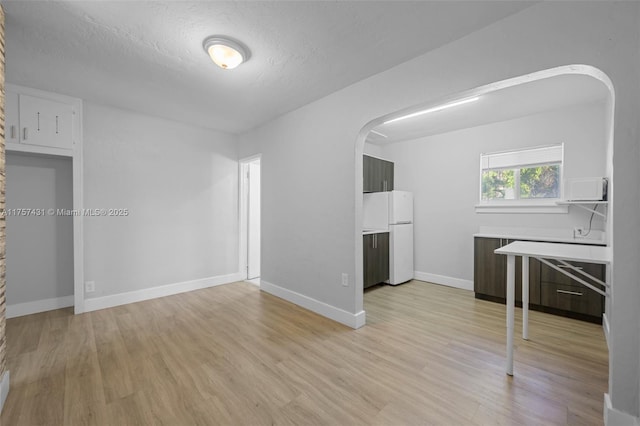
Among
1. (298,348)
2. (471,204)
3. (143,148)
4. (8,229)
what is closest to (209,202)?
(143,148)

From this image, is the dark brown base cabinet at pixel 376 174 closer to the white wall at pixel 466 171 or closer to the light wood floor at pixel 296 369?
the white wall at pixel 466 171

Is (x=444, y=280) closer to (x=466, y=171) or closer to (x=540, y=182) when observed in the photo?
(x=466, y=171)

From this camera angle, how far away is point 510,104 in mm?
3223

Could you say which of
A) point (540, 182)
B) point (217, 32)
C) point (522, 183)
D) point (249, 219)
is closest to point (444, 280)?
point (522, 183)

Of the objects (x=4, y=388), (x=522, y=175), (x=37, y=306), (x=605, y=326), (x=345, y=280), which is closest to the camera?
(x=4, y=388)

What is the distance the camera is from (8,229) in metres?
2.98

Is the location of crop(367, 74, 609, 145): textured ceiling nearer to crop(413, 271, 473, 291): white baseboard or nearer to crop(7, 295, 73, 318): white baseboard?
crop(413, 271, 473, 291): white baseboard

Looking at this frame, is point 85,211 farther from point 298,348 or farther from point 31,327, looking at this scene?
point 298,348

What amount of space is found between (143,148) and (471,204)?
4898 millimetres

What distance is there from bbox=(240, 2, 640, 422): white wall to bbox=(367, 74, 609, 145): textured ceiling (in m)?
1.21

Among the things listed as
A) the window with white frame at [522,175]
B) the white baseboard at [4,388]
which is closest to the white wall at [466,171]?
the window with white frame at [522,175]

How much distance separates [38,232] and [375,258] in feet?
14.2

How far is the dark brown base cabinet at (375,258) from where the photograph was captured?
157 inches

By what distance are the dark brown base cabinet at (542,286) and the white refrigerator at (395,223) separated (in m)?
1.09
